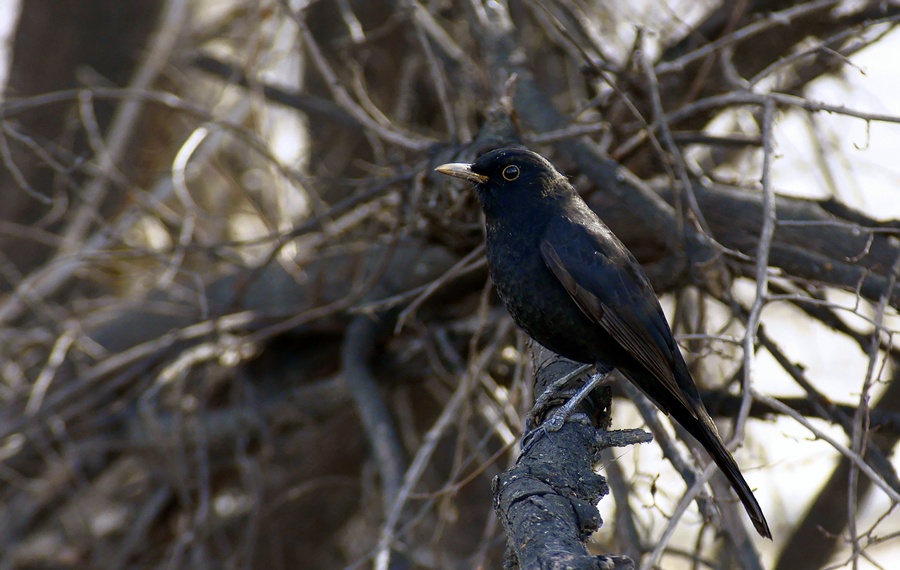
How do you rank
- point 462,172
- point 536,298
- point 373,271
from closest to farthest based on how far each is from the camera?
point 536,298 < point 462,172 < point 373,271

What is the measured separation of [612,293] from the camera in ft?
11.6

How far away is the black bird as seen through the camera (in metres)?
3.48

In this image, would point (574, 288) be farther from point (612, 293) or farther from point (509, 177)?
point (509, 177)

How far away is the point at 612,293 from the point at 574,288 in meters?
0.15

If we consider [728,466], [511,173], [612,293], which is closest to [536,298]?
[612,293]

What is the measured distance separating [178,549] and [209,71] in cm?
347

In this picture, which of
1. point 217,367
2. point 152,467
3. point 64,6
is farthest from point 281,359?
point 64,6

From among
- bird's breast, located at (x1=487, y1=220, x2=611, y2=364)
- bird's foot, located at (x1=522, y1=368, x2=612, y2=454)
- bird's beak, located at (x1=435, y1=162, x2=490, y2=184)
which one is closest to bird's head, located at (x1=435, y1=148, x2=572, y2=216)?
bird's beak, located at (x1=435, y1=162, x2=490, y2=184)

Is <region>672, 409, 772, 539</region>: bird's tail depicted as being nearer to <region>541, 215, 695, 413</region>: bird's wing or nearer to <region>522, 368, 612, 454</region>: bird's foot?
<region>541, 215, 695, 413</region>: bird's wing

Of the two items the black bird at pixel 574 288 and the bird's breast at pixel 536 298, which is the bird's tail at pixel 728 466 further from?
the bird's breast at pixel 536 298

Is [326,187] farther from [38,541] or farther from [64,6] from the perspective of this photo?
[38,541]

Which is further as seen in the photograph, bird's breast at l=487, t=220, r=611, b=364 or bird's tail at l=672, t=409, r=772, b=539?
bird's breast at l=487, t=220, r=611, b=364

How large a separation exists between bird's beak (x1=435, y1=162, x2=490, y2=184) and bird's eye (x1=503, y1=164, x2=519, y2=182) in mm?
76

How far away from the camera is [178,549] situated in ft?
14.5
